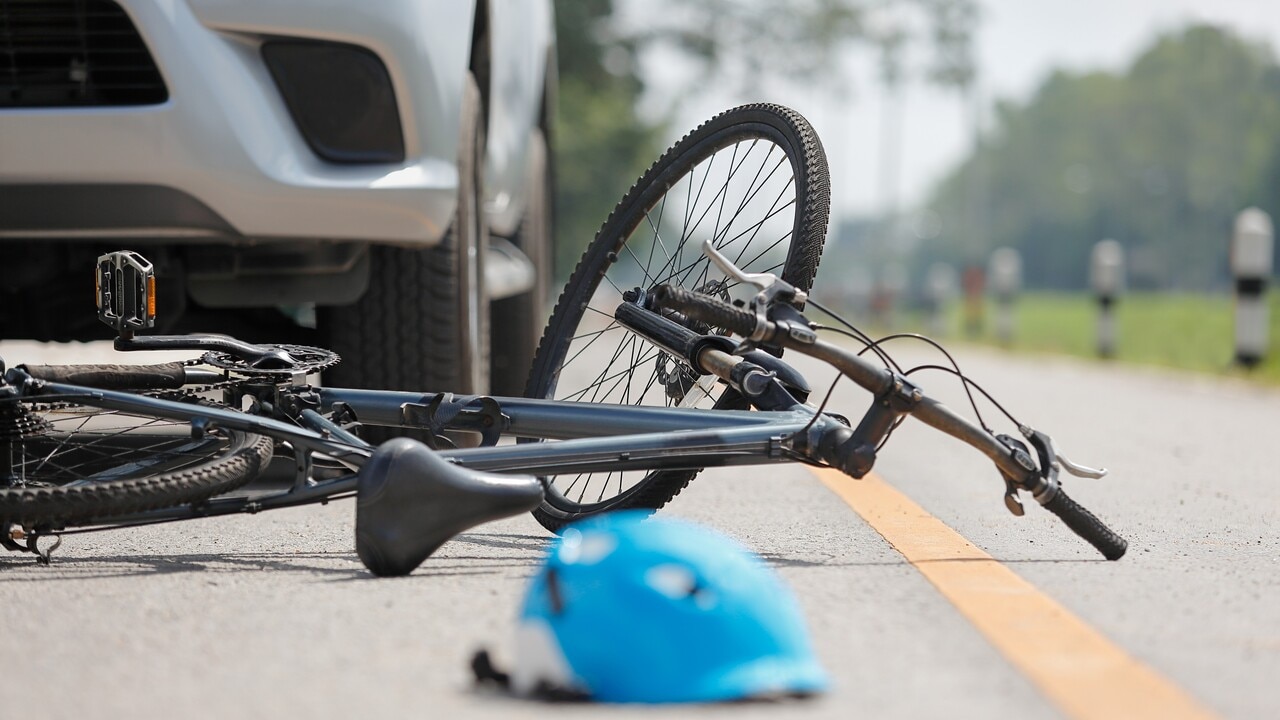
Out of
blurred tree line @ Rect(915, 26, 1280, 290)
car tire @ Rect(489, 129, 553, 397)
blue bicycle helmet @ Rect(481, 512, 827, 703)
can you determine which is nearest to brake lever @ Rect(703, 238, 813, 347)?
blue bicycle helmet @ Rect(481, 512, 827, 703)

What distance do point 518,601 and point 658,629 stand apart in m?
0.75

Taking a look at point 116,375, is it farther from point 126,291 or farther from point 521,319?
point 521,319

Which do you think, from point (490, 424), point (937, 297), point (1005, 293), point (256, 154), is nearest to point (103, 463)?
point (490, 424)

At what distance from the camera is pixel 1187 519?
3.91 metres

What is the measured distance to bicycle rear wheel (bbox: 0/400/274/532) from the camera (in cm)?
298

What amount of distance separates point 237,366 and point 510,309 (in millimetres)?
4063

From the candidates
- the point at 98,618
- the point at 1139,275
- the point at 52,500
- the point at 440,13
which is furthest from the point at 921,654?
the point at 1139,275

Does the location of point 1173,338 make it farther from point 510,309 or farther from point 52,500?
point 52,500

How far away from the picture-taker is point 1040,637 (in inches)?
99.0

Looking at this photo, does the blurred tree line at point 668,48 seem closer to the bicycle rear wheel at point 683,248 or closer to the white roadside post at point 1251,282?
the white roadside post at point 1251,282

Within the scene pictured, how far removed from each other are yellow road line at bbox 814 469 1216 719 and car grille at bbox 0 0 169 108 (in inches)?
79.7

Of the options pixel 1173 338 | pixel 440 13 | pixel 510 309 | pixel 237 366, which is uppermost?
pixel 440 13

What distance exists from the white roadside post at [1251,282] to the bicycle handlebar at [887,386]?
821 centimetres

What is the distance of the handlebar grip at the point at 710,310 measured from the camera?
9.47ft
